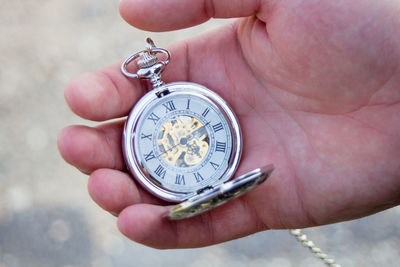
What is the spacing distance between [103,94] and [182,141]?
1.28ft

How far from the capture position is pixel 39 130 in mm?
3627

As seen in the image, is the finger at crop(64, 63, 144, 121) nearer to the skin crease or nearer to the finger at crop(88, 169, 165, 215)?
the skin crease

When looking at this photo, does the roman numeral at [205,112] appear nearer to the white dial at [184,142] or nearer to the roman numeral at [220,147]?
the white dial at [184,142]

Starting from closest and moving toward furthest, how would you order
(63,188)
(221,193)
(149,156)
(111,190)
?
(221,193)
(111,190)
(149,156)
(63,188)

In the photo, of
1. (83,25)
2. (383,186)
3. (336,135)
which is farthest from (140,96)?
(83,25)

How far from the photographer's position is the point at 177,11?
7.11 ft

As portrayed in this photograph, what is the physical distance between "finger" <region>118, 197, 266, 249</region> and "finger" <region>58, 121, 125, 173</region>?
0.26 meters

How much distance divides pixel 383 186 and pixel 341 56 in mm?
571

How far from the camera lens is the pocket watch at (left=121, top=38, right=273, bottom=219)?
85.0 inches

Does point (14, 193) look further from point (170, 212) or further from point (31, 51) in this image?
point (170, 212)

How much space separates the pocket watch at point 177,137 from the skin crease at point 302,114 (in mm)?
67

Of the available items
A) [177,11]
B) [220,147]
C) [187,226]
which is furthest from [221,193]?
[177,11]

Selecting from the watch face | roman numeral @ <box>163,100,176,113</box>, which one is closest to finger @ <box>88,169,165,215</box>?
the watch face

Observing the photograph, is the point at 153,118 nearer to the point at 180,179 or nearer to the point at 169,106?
the point at 169,106
